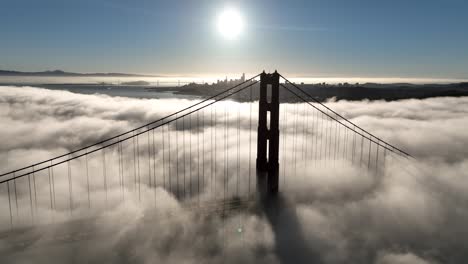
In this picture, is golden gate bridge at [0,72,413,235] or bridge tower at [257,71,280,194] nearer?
bridge tower at [257,71,280,194]

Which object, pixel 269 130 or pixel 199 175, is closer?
pixel 269 130

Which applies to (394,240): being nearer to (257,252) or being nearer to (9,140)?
(257,252)

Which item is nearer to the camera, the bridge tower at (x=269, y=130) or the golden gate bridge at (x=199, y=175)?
the bridge tower at (x=269, y=130)

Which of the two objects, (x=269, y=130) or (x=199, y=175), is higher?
(x=269, y=130)

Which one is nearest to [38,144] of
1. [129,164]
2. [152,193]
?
[129,164]

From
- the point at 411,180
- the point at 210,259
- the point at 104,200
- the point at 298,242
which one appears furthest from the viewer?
the point at 104,200

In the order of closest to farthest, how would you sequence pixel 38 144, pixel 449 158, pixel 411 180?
1. pixel 411 180
2. pixel 449 158
3. pixel 38 144

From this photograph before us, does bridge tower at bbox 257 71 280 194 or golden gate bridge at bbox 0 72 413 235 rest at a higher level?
bridge tower at bbox 257 71 280 194

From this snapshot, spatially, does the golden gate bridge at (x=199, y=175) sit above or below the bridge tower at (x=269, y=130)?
below
